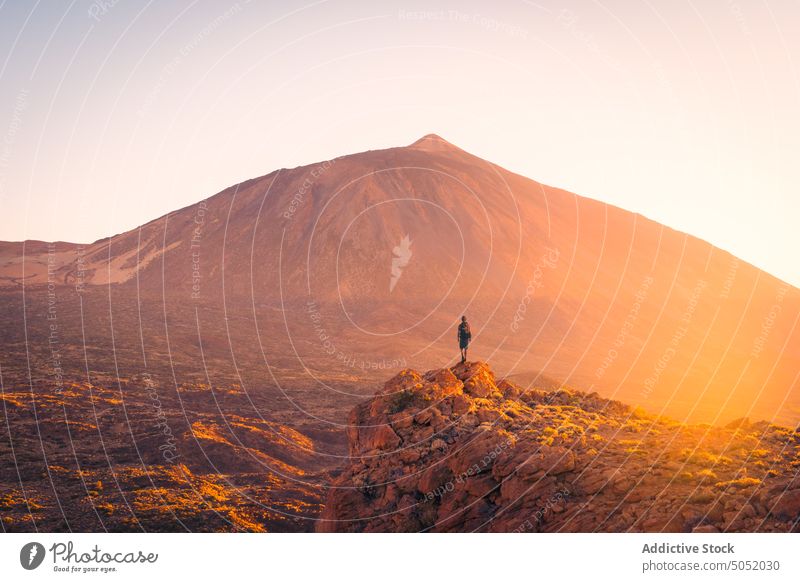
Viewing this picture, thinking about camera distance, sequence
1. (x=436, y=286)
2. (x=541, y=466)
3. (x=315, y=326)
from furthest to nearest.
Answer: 1. (x=436, y=286)
2. (x=315, y=326)
3. (x=541, y=466)

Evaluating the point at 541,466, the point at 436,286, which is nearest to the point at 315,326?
the point at 436,286

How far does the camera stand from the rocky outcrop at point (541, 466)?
21.8 metres

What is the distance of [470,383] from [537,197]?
16788cm

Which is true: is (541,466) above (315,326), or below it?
below

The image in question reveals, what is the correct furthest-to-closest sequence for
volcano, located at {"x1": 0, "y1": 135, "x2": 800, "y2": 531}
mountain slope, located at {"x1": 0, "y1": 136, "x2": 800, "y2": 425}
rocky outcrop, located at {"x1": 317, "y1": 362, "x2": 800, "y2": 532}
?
mountain slope, located at {"x1": 0, "y1": 136, "x2": 800, "y2": 425}
volcano, located at {"x1": 0, "y1": 135, "x2": 800, "y2": 531}
rocky outcrop, located at {"x1": 317, "y1": 362, "x2": 800, "y2": 532}

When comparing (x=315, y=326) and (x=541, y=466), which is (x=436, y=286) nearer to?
(x=315, y=326)

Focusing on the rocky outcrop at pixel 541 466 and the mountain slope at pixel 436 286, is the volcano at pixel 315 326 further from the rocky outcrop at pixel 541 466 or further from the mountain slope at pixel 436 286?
the rocky outcrop at pixel 541 466

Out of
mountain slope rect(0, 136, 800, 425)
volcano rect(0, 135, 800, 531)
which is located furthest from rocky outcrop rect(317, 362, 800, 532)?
mountain slope rect(0, 136, 800, 425)

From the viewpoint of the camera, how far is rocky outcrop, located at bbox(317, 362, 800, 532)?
2183 cm

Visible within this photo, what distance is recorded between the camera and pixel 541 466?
25.3 metres

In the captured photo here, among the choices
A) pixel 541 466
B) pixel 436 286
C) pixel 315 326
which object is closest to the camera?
pixel 541 466

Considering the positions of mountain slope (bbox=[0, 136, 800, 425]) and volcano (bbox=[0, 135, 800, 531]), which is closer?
volcano (bbox=[0, 135, 800, 531])

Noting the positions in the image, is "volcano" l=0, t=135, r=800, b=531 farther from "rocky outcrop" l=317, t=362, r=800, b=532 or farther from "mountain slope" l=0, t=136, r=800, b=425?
"rocky outcrop" l=317, t=362, r=800, b=532

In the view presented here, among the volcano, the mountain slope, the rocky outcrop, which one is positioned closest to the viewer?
the rocky outcrop
